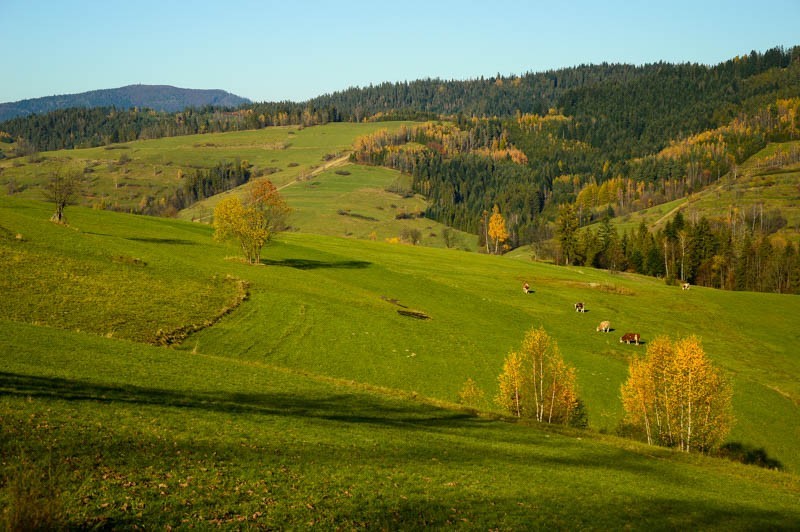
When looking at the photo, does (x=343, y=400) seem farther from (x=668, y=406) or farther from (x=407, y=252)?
(x=407, y=252)

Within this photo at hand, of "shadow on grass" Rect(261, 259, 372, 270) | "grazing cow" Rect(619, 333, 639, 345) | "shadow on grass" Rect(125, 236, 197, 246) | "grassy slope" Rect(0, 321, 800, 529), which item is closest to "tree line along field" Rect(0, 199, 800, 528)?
"grassy slope" Rect(0, 321, 800, 529)

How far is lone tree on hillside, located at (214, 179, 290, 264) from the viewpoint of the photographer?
8181cm

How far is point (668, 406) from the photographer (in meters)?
54.3

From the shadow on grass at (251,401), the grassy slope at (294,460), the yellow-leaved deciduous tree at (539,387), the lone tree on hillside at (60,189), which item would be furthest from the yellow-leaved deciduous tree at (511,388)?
the lone tree on hillside at (60,189)

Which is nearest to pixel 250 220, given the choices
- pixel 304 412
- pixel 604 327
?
pixel 604 327

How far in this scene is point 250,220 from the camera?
8362cm

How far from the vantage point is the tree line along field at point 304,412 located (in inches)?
671

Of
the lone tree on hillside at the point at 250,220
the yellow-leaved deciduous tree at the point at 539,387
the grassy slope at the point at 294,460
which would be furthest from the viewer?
the lone tree on hillside at the point at 250,220

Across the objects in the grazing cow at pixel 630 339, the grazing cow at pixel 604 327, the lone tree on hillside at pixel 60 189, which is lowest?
the grazing cow at pixel 630 339

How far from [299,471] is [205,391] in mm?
12084

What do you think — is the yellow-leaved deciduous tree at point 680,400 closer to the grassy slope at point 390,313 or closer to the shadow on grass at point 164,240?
the grassy slope at point 390,313

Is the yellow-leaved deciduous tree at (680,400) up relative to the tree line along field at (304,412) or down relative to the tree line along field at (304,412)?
down

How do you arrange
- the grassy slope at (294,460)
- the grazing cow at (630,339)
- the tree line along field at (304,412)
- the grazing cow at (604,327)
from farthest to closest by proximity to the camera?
the grazing cow at (604,327), the grazing cow at (630,339), the tree line along field at (304,412), the grassy slope at (294,460)

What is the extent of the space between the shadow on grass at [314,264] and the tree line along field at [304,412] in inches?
256
